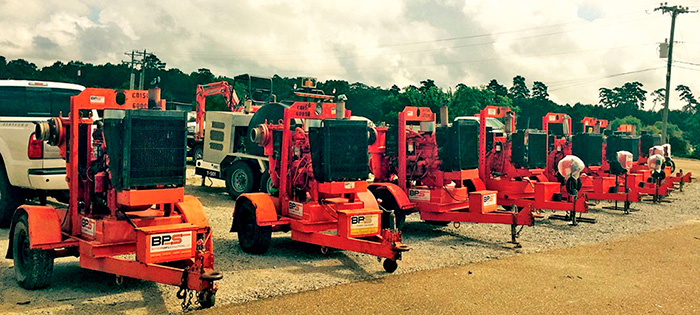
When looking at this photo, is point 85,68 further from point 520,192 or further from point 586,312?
point 586,312

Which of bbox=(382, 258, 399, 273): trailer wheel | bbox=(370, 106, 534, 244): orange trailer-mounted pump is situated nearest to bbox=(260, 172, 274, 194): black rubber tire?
bbox=(370, 106, 534, 244): orange trailer-mounted pump

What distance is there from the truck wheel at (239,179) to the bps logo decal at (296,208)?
5790mm

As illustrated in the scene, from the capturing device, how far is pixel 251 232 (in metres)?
9.03

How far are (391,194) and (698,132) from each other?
217ft

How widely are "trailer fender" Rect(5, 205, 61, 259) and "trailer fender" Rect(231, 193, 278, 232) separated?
2.81m

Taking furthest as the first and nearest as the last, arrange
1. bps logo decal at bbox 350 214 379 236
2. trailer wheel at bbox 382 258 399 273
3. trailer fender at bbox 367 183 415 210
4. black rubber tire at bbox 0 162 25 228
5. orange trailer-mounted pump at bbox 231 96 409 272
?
1. trailer fender at bbox 367 183 415 210
2. black rubber tire at bbox 0 162 25 228
3. orange trailer-mounted pump at bbox 231 96 409 272
4. bps logo decal at bbox 350 214 379 236
5. trailer wheel at bbox 382 258 399 273

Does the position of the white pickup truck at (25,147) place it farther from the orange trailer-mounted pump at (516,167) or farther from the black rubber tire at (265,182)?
the orange trailer-mounted pump at (516,167)

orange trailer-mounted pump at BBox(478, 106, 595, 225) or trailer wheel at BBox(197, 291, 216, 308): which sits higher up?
orange trailer-mounted pump at BBox(478, 106, 595, 225)

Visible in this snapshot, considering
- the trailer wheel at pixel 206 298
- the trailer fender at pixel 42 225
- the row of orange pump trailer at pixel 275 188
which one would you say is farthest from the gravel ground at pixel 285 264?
the trailer fender at pixel 42 225

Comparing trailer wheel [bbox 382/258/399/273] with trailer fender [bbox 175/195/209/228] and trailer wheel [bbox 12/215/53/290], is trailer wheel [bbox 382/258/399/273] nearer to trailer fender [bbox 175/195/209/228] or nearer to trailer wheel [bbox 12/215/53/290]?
trailer fender [bbox 175/195/209/228]

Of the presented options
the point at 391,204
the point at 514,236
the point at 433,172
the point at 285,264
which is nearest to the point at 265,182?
the point at 391,204

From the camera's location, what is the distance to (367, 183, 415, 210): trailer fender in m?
10.7

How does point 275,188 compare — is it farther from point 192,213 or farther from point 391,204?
point 192,213

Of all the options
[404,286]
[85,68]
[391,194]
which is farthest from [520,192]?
[85,68]
